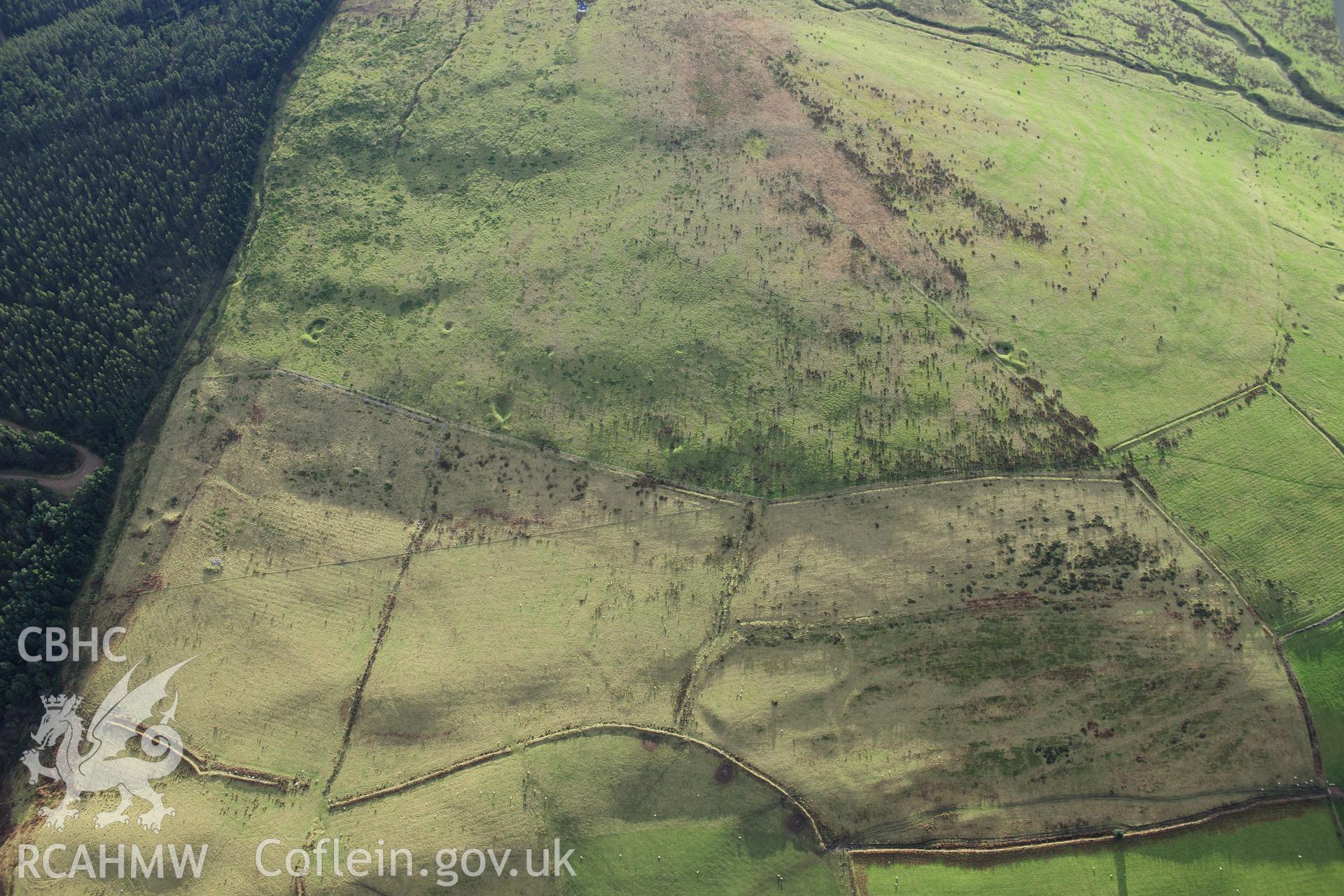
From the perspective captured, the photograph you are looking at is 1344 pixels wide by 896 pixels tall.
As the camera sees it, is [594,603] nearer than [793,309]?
Yes

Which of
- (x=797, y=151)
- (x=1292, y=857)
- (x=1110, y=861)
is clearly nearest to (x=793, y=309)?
(x=797, y=151)

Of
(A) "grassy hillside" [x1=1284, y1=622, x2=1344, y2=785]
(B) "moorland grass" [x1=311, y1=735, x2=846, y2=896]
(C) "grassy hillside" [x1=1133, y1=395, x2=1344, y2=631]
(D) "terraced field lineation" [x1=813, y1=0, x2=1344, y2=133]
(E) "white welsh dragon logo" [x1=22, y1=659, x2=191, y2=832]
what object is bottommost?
(E) "white welsh dragon logo" [x1=22, y1=659, x2=191, y2=832]

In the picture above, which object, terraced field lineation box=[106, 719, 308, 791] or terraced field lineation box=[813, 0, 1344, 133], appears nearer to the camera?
terraced field lineation box=[106, 719, 308, 791]

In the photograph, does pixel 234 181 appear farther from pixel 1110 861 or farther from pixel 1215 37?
pixel 1215 37

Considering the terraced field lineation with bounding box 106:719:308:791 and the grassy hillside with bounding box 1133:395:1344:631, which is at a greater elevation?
the grassy hillside with bounding box 1133:395:1344:631

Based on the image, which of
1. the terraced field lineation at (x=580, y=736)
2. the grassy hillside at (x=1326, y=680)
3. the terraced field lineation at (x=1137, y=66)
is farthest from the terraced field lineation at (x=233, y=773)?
the terraced field lineation at (x=1137, y=66)

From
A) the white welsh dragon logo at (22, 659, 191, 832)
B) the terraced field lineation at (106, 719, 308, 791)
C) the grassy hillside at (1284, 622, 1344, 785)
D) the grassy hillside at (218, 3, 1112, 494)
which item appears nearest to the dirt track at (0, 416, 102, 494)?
the grassy hillside at (218, 3, 1112, 494)

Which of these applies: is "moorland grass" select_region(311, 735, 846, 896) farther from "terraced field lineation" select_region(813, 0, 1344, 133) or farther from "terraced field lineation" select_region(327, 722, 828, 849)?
"terraced field lineation" select_region(813, 0, 1344, 133)

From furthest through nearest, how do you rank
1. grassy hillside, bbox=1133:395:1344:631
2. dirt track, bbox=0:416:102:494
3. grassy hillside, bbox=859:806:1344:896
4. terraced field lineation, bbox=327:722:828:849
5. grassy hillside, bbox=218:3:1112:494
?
grassy hillside, bbox=218:3:1112:494 < dirt track, bbox=0:416:102:494 < grassy hillside, bbox=1133:395:1344:631 < terraced field lineation, bbox=327:722:828:849 < grassy hillside, bbox=859:806:1344:896
